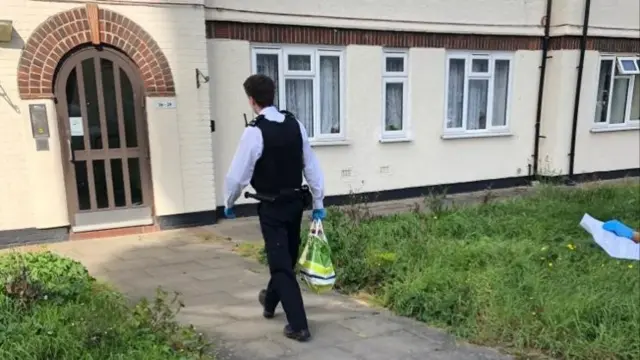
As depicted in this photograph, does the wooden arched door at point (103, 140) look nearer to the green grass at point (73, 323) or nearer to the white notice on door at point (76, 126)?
the white notice on door at point (76, 126)

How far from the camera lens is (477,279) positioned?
4590 millimetres

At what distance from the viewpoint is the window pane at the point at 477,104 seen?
33.5 ft

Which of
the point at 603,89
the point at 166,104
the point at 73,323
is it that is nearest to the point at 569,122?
the point at 603,89

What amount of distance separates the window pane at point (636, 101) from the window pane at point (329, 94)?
717 cm

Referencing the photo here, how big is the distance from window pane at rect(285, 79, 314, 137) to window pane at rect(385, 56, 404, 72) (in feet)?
4.99

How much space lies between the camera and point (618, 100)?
1159 centimetres

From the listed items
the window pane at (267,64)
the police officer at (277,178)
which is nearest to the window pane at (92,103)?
the window pane at (267,64)

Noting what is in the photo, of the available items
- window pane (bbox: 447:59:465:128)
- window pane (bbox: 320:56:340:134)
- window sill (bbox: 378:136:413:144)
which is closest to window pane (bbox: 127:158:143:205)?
window pane (bbox: 320:56:340:134)

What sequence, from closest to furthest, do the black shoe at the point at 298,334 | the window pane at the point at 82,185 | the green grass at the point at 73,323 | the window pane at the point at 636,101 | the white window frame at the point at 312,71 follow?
1. the green grass at the point at 73,323
2. the black shoe at the point at 298,334
3. the window pane at the point at 82,185
4. the white window frame at the point at 312,71
5. the window pane at the point at 636,101

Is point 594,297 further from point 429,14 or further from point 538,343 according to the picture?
point 429,14

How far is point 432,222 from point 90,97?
186 inches

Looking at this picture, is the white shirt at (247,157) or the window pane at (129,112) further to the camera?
the window pane at (129,112)

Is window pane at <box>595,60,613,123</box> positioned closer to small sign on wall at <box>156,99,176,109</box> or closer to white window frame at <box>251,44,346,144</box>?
white window frame at <box>251,44,346,144</box>

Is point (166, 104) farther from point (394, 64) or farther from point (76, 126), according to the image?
point (394, 64)
